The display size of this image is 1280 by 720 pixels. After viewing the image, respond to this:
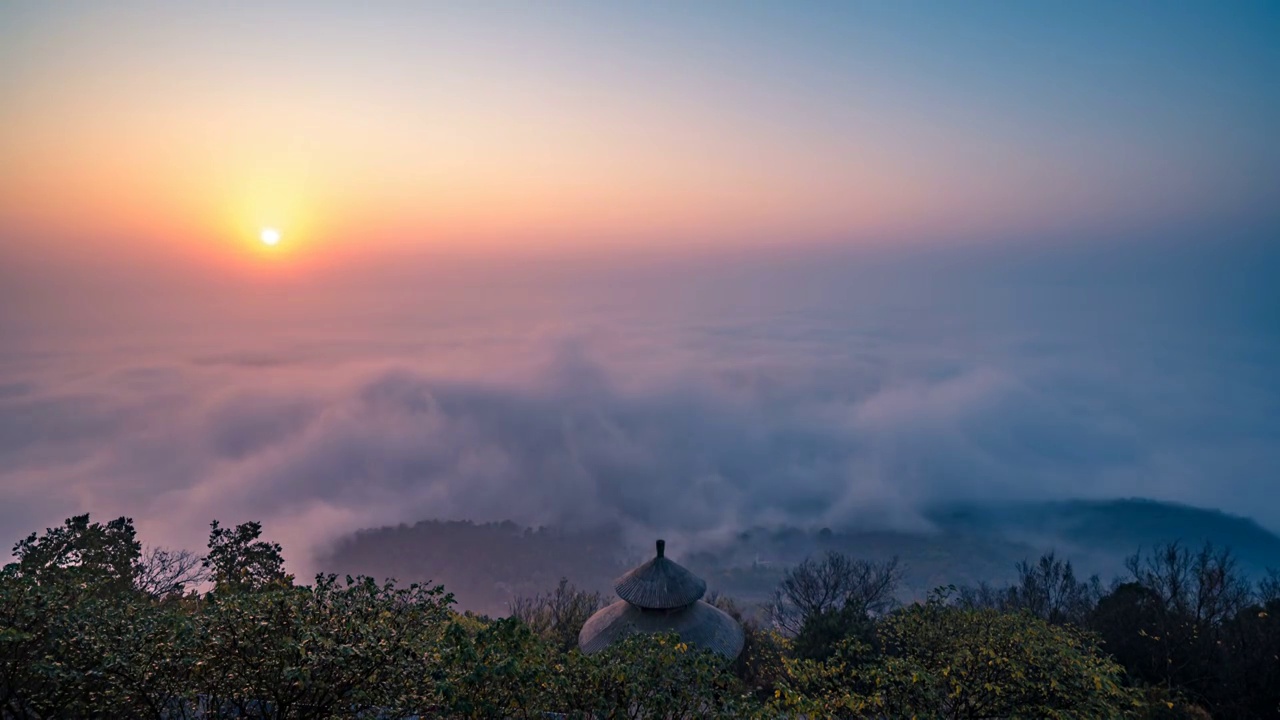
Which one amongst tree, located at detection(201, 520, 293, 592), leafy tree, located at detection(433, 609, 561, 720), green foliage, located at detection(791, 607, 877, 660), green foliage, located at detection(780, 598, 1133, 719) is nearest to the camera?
leafy tree, located at detection(433, 609, 561, 720)

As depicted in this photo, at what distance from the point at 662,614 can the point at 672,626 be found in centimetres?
43

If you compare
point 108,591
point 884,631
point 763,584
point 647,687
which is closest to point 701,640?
point 884,631

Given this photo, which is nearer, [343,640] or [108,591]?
[343,640]

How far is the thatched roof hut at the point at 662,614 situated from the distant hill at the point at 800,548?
368 ft

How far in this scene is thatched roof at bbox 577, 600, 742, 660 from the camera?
59.0ft

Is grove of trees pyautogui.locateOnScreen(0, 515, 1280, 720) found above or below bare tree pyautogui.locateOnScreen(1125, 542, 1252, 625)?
above

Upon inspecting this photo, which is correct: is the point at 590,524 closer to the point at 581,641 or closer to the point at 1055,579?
the point at 1055,579

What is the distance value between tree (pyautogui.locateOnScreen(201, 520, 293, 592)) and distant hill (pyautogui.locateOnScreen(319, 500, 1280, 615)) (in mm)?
115532

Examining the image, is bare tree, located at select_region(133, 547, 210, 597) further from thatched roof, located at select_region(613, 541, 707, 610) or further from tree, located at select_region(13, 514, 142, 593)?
thatched roof, located at select_region(613, 541, 707, 610)

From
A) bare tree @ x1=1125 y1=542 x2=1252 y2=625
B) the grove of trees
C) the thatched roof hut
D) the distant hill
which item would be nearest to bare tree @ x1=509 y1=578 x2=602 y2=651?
the thatched roof hut

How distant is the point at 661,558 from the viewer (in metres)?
19.4

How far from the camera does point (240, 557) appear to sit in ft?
51.0

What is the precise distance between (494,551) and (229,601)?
14902 cm

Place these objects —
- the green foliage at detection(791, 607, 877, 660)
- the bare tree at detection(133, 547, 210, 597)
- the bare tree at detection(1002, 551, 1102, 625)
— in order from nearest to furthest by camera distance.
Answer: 1. the bare tree at detection(133, 547, 210, 597)
2. the green foliage at detection(791, 607, 877, 660)
3. the bare tree at detection(1002, 551, 1102, 625)
